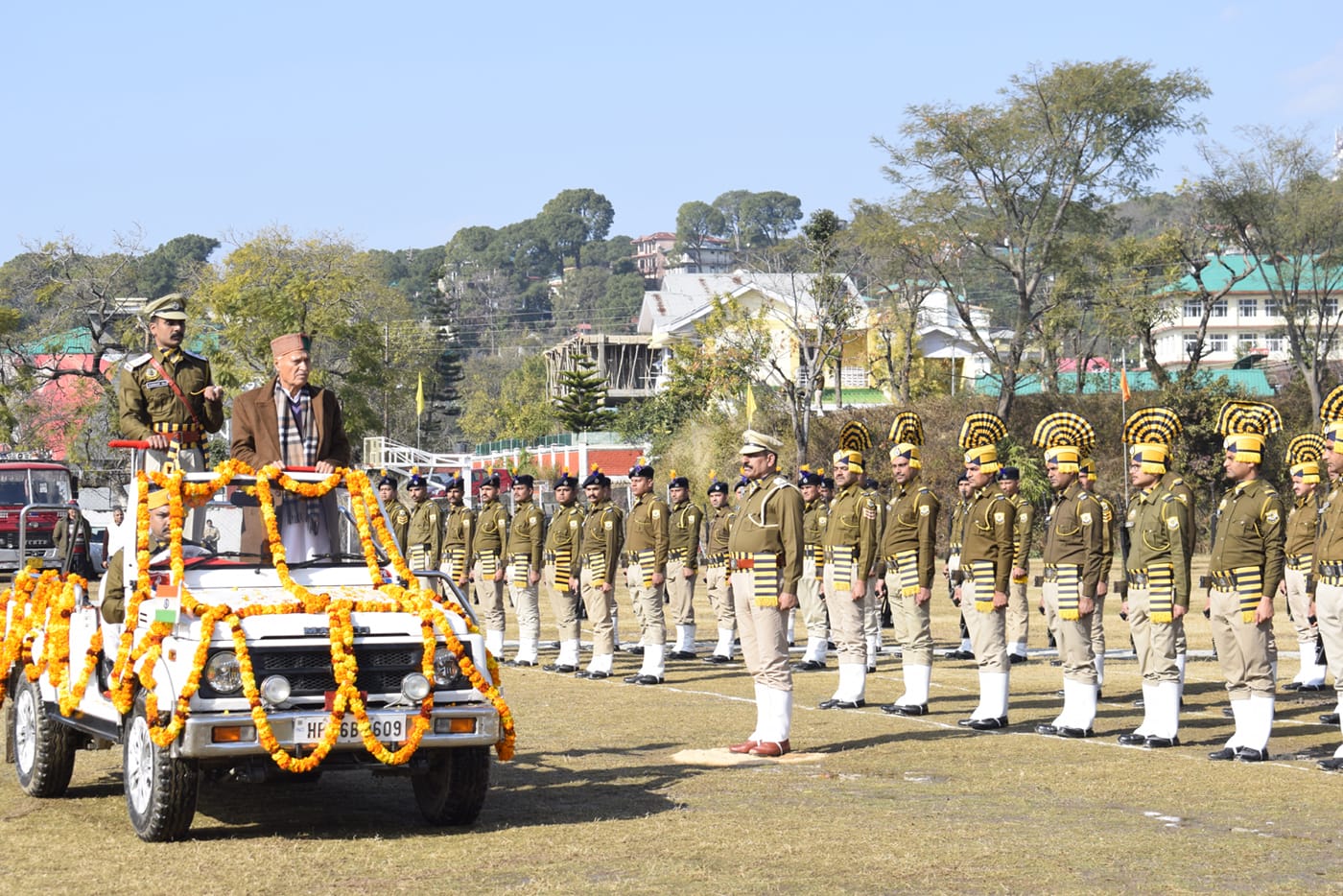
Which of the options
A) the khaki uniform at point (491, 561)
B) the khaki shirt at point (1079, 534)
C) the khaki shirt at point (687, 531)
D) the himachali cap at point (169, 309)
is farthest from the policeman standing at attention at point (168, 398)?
the khaki shirt at point (687, 531)

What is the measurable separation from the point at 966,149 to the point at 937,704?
35593mm

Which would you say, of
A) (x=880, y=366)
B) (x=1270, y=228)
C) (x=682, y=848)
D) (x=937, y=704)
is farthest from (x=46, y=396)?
(x=682, y=848)

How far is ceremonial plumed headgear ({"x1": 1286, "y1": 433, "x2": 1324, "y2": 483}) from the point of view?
668 inches

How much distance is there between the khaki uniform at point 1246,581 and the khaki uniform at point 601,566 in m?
8.49

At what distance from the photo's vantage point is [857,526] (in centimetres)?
1614

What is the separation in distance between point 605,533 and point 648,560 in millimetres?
990

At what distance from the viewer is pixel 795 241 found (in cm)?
5478

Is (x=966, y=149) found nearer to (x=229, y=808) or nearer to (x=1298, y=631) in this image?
(x=1298, y=631)

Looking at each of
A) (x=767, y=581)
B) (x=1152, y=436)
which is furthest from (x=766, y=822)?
(x=1152, y=436)

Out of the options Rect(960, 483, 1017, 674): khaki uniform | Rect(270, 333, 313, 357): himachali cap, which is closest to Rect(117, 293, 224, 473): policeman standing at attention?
Rect(270, 333, 313, 357): himachali cap

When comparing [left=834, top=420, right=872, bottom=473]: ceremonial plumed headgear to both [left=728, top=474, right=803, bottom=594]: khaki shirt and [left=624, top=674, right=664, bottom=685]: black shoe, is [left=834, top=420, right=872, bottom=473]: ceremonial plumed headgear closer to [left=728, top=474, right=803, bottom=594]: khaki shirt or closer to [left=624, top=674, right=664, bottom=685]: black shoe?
[left=624, top=674, right=664, bottom=685]: black shoe

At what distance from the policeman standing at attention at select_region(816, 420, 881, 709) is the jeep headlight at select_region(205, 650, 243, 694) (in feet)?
24.2

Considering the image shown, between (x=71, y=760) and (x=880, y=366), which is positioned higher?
(x=880, y=366)

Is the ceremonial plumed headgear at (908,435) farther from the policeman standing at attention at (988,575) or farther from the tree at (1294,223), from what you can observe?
the tree at (1294,223)
